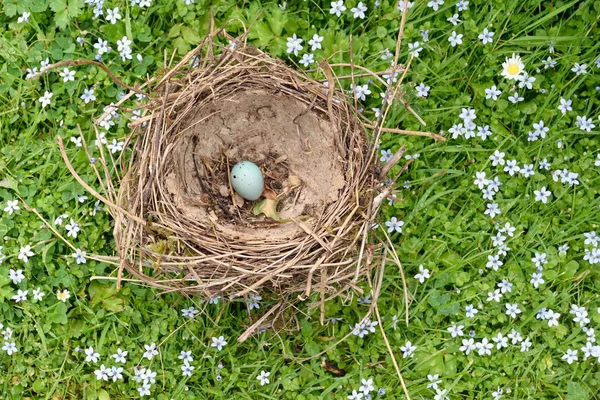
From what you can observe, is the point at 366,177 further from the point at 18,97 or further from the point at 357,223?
the point at 18,97

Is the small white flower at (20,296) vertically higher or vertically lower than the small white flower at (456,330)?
higher

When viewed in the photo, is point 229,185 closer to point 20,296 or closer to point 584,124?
point 20,296

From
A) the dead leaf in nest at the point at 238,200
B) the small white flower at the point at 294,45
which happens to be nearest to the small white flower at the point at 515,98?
the small white flower at the point at 294,45

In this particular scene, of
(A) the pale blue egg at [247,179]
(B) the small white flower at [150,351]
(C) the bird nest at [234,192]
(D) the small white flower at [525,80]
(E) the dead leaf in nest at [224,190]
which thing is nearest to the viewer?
(C) the bird nest at [234,192]

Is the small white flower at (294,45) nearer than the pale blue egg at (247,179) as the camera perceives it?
No

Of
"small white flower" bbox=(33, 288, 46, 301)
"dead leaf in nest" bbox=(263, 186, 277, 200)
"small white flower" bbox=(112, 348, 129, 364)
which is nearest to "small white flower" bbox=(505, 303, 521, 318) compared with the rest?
"dead leaf in nest" bbox=(263, 186, 277, 200)

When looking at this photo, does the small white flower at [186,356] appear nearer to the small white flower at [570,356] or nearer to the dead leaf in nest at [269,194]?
the dead leaf in nest at [269,194]

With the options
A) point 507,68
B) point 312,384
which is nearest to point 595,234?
point 507,68
